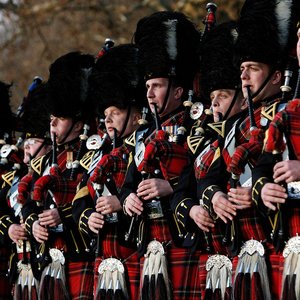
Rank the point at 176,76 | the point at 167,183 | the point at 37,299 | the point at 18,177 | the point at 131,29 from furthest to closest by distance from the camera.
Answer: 1. the point at 131,29
2. the point at 18,177
3. the point at 37,299
4. the point at 176,76
5. the point at 167,183

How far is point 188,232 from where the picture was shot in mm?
8414

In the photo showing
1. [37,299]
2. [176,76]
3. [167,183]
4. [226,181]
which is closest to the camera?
[226,181]

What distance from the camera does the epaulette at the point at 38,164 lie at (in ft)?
33.7

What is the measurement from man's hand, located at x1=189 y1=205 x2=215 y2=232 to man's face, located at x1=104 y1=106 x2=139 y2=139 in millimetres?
1587

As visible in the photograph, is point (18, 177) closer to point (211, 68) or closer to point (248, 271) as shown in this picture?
point (211, 68)

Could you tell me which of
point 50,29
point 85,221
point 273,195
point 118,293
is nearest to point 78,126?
point 85,221

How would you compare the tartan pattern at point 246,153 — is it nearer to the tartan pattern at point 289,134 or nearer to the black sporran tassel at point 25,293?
the tartan pattern at point 289,134

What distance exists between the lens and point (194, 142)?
27.7 feet

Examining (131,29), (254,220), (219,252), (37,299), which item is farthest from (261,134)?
(131,29)

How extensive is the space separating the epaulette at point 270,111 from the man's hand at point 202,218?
0.85 metres

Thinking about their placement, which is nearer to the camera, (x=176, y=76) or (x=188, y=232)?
(x=188, y=232)

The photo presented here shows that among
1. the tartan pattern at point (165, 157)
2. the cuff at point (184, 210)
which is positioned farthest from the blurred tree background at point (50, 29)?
the cuff at point (184, 210)

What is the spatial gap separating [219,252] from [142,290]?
2.42 feet

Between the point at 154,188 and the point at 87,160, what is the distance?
57.4 inches
